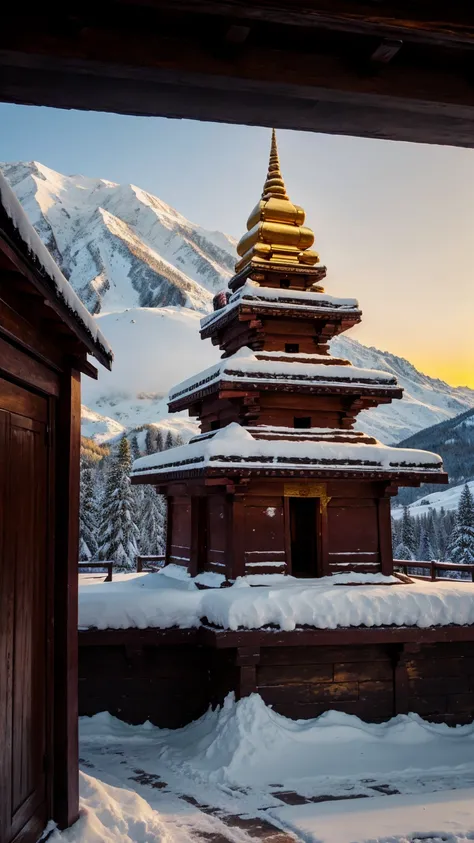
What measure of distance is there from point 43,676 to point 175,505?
1205 centimetres

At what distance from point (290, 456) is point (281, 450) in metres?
0.21

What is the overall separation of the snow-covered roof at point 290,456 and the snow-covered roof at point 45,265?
7.01 m

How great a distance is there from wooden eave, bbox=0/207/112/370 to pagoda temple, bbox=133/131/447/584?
6.93 meters

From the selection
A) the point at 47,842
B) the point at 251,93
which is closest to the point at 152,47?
the point at 251,93

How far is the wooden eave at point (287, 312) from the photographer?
1553 centimetres

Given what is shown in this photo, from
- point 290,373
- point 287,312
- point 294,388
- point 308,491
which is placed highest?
point 287,312

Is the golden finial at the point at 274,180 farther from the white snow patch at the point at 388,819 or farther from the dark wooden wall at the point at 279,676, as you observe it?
the white snow patch at the point at 388,819

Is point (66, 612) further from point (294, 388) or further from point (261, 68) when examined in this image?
point (294, 388)

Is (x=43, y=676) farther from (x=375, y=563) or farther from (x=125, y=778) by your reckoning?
(x=375, y=563)

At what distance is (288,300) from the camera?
15.9 m

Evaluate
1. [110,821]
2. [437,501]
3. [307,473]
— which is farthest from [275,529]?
[437,501]

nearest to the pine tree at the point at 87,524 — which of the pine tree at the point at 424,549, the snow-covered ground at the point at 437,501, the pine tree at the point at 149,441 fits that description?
the pine tree at the point at 424,549

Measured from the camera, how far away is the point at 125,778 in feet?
33.9

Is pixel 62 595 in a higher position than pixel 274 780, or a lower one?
higher
